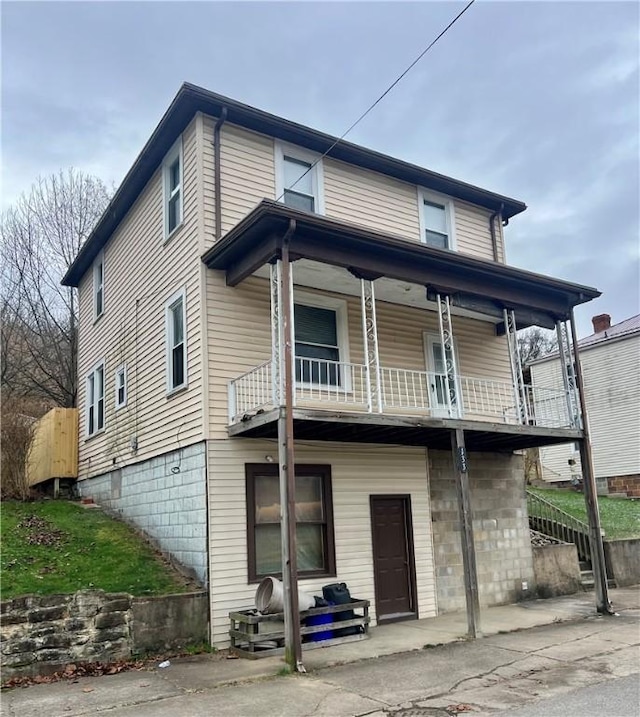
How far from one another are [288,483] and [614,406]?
65.7ft

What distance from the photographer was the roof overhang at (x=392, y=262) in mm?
9648

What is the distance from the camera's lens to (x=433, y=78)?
9375mm

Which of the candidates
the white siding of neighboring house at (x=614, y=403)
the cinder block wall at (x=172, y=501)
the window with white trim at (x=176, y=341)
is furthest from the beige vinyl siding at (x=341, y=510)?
the white siding of neighboring house at (x=614, y=403)

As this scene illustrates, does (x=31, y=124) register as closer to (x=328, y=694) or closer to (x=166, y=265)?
(x=166, y=265)

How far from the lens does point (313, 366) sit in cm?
1195

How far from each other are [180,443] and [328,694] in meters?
5.28

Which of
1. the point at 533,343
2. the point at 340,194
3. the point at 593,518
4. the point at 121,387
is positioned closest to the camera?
the point at 593,518

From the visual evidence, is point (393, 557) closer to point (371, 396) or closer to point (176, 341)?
point (371, 396)

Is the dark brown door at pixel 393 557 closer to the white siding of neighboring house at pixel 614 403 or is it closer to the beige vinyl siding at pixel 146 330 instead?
the beige vinyl siding at pixel 146 330

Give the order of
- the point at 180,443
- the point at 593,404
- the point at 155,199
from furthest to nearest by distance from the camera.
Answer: the point at 593,404 → the point at 155,199 → the point at 180,443

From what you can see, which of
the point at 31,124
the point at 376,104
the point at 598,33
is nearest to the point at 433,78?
the point at 376,104

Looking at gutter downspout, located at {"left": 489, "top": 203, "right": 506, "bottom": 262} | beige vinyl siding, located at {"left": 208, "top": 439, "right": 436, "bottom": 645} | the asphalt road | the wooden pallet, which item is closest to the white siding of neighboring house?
gutter downspout, located at {"left": 489, "top": 203, "right": 506, "bottom": 262}

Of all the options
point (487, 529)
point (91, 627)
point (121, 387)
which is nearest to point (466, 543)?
point (487, 529)

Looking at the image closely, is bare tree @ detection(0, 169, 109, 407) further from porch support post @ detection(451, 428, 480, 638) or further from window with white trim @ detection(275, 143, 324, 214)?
porch support post @ detection(451, 428, 480, 638)
